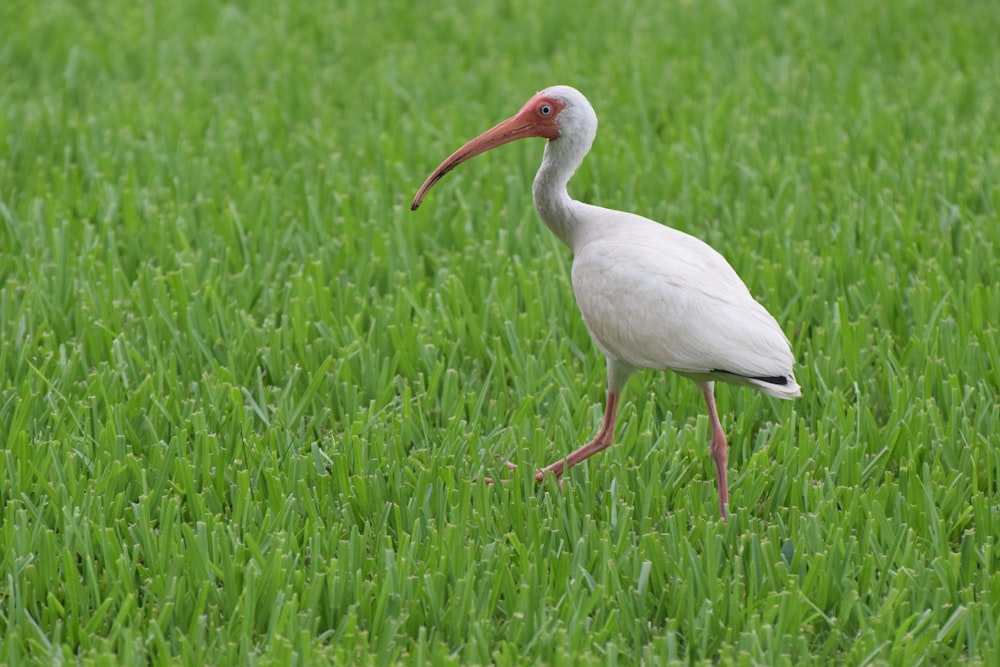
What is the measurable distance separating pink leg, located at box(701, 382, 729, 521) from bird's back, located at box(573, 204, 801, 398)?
204 mm

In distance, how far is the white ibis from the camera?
3746mm

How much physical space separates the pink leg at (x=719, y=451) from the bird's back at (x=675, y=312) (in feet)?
0.67

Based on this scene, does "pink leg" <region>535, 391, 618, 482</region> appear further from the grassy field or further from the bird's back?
the bird's back

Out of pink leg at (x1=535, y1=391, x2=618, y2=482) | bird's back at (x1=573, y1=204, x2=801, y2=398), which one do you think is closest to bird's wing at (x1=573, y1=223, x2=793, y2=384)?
bird's back at (x1=573, y1=204, x2=801, y2=398)

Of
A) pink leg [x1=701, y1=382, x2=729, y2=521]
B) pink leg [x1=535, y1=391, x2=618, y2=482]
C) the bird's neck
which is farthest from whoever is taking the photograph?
the bird's neck

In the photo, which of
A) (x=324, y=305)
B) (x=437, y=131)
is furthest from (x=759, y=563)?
(x=437, y=131)

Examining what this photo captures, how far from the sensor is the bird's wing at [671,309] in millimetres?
3736

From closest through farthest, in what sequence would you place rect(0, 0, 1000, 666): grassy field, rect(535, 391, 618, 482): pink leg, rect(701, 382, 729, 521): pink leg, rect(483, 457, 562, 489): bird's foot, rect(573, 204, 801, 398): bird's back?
1. rect(0, 0, 1000, 666): grassy field
2. rect(573, 204, 801, 398): bird's back
3. rect(701, 382, 729, 521): pink leg
4. rect(483, 457, 562, 489): bird's foot
5. rect(535, 391, 618, 482): pink leg

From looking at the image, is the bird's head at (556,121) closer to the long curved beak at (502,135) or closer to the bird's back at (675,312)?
the long curved beak at (502,135)

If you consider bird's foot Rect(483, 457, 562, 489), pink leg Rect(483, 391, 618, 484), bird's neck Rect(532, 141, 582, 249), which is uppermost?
bird's neck Rect(532, 141, 582, 249)

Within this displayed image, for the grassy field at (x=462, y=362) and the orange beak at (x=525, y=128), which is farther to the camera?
the orange beak at (x=525, y=128)

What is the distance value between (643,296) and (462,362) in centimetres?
129

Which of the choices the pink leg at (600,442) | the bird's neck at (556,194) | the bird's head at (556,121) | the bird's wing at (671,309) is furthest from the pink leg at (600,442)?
the bird's head at (556,121)

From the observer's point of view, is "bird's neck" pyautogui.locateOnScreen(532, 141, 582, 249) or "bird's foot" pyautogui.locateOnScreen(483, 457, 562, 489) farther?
"bird's neck" pyautogui.locateOnScreen(532, 141, 582, 249)
